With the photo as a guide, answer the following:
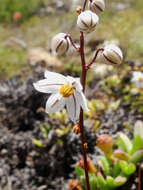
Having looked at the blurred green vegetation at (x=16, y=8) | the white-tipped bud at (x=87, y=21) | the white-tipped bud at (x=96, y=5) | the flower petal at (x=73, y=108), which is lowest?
the flower petal at (x=73, y=108)

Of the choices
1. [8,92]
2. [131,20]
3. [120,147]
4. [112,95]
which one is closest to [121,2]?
[131,20]

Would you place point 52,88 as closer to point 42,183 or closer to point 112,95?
point 42,183

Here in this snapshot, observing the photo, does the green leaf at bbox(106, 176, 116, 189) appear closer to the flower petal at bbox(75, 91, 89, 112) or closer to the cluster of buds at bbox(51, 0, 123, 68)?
the flower petal at bbox(75, 91, 89, 112)

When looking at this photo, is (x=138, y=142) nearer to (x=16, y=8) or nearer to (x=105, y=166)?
(x=105, y=166)

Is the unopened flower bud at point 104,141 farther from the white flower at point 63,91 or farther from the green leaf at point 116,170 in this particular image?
the white flower at point 63,91

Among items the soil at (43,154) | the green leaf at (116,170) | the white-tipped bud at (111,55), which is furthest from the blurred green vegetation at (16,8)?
the white-tipped bud at (111,55)

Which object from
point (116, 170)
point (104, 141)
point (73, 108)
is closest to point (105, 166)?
point (116, 170)
